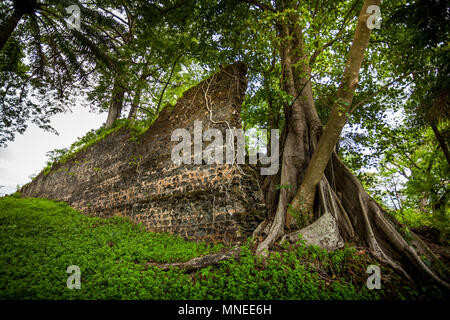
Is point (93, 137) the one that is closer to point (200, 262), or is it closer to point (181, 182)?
point (181, 182)

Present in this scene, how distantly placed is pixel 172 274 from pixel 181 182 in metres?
2.65

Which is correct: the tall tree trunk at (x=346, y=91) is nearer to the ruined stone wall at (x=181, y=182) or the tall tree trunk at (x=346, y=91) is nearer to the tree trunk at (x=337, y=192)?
the tree trunk at (x=337, y=192)

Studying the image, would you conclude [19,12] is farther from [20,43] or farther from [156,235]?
[156,235]

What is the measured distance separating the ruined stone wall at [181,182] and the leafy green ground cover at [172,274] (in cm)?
76

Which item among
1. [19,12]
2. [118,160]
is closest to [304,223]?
[118,160]

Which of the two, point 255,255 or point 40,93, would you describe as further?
point 40,93

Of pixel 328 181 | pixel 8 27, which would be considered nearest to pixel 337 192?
pixel 328 181

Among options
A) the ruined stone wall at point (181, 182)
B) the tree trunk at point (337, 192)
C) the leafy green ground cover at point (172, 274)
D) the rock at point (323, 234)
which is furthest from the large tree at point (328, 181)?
the ruined stone wall at point (181, 182)

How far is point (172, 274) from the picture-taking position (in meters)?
3.17

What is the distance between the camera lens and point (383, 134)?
7.11 meters

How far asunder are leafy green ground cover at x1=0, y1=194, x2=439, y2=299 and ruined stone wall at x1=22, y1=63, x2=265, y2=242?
0.76 meters

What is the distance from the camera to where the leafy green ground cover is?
2615mm
